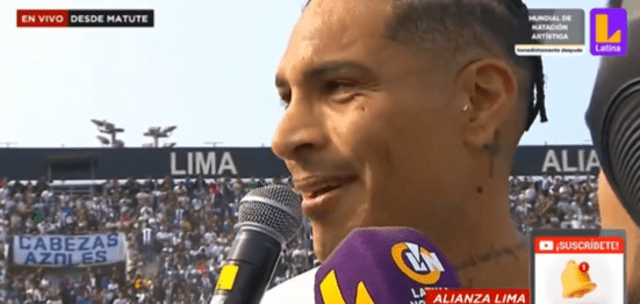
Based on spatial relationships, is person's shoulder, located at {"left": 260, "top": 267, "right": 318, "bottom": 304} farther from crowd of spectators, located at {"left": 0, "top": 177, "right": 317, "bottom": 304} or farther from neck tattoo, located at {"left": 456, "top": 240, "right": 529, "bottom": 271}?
crowd of spectators, located at {"left": 0, "top": 177, "right": 317, "bottom": 304}

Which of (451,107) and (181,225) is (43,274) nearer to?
(181,225)

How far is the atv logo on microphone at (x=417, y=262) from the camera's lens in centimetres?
61

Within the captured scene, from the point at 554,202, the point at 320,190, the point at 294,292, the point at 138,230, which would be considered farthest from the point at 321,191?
the point at 138,230

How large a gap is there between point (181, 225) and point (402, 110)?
2073 mm

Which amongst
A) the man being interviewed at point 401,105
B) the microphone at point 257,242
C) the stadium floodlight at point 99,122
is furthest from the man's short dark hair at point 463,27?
the stadium floodlight at point 99,122

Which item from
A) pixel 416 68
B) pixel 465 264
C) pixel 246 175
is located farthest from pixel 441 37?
pixel 246 175

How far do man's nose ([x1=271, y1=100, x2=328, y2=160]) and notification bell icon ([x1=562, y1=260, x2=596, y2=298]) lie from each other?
16.5 inches

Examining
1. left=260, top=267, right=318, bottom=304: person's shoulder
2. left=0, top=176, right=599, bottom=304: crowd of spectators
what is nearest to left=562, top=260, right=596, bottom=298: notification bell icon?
left=260, top=267, right=318, bottom=304: person's shoulder

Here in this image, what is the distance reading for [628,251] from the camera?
4.00 feet

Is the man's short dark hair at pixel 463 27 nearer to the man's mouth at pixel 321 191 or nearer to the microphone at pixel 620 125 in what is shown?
the man's mouth at pixel 321 191

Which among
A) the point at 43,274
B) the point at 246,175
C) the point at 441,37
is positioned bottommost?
the point at 43,274

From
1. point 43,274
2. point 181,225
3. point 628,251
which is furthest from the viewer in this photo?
point 43,274

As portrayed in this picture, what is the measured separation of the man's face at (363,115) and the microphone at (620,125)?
35 centimetres

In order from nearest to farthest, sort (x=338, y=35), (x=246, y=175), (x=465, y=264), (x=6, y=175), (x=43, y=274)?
(x=338, y=35)
(x=465, y=264)
(x=246, y=175)
(x=6, y=175)
(x=43, y=274)
